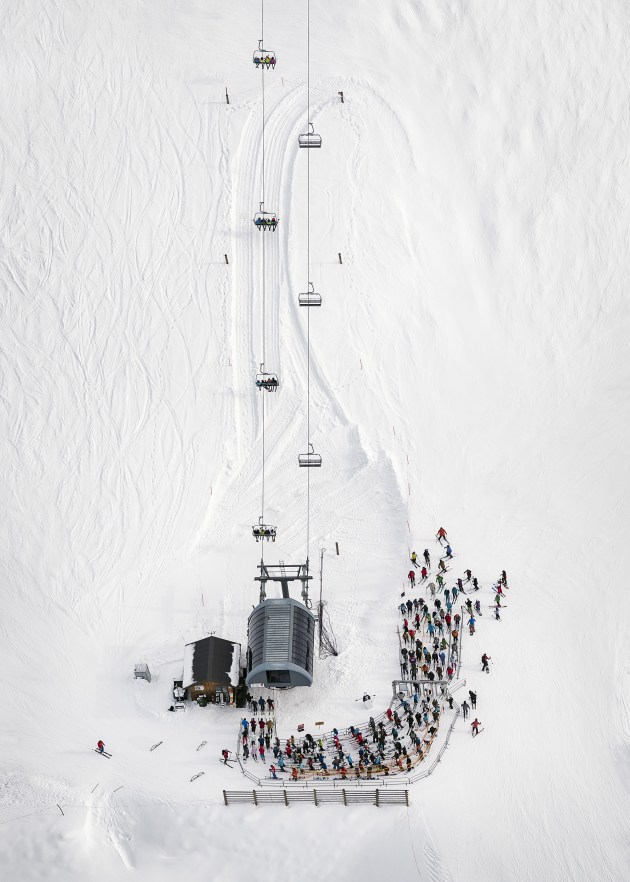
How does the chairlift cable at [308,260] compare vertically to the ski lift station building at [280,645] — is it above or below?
above

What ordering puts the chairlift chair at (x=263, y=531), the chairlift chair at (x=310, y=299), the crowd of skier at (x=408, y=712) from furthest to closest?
the chairlift chair at (x=310, y=299)
the chairlift chair at (x=263, y=531)
the crowd of skier at (x=408, y=712)

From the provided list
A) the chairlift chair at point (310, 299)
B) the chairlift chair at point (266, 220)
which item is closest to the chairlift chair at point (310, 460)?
the chairlift chair at point (310, 299)

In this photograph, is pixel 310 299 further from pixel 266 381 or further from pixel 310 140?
pixel 310 140

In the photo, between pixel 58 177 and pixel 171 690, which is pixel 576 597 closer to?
pixel 171 690

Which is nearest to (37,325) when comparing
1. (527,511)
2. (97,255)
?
(97,255)

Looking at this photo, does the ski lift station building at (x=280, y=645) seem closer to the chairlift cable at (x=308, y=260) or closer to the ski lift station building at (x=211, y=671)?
the ski lift station building at (x=211, y=671)

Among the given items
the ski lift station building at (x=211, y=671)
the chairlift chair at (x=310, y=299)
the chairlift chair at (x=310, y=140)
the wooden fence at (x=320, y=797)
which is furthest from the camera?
the chairlift chair at (x=310, y=140)
